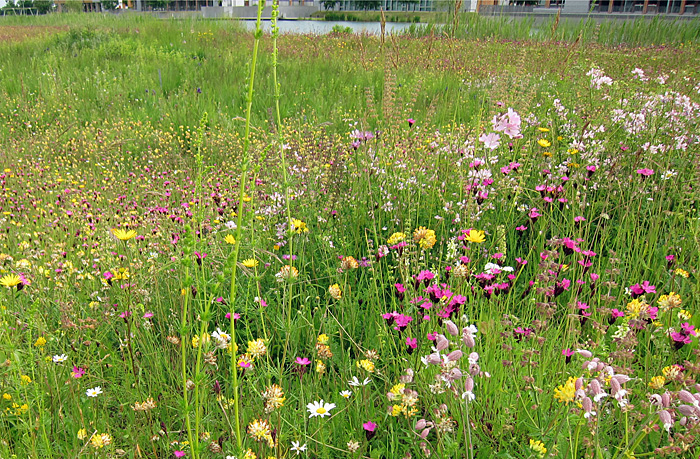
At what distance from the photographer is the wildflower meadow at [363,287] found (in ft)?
4.05

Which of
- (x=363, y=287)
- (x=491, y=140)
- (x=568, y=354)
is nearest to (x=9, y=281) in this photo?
(x=363, y=287)

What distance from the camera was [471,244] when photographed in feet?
7.45

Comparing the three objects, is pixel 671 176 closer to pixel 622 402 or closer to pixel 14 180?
pixel 622 402

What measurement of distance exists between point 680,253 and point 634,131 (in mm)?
1036

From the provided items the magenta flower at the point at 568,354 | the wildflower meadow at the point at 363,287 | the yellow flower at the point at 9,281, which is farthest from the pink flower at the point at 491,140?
the yellow flower at the point at 9,281

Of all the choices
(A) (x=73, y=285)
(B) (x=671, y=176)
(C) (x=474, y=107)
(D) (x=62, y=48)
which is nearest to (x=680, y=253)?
(B) (x=671, y=176)

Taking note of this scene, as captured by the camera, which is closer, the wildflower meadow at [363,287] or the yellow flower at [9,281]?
the wildflower meadow at [363,287]

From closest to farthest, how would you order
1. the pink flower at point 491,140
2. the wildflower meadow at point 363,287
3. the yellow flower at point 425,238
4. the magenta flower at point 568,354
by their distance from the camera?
the wildflower meadow at point 363,287 → the magenta flower at point 568,354 → the yellow flower at point 425,238 → the pink flower at point 491,140

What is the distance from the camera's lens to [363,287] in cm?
219

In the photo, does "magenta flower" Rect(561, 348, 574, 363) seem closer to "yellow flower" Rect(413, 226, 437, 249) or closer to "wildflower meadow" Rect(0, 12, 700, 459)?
"wildflower meadow" Rect(0, 12, 700, 459)

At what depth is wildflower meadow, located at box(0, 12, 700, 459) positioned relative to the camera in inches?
48.6

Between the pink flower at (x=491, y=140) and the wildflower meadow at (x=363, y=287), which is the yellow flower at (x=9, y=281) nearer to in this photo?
the wildflower meadow at (x=363, y=287)

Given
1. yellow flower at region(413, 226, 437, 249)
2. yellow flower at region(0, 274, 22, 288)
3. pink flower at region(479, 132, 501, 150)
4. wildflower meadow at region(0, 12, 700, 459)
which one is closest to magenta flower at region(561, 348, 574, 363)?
wildflower meadow at region(0, 12, 700, 459)

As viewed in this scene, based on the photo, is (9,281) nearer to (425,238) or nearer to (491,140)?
(425,238)
